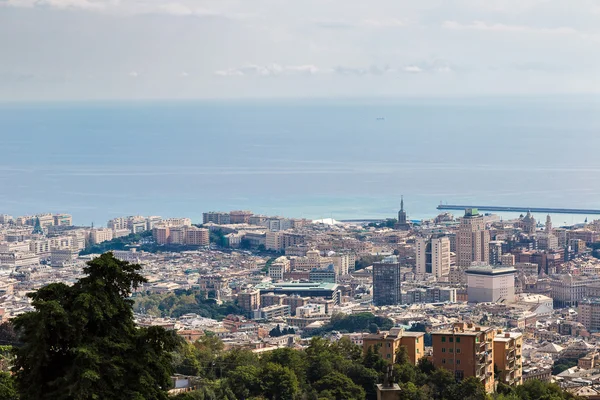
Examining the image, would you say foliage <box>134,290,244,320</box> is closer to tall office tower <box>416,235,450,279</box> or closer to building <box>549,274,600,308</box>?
tall office tower <box>416,235,450,279</box>

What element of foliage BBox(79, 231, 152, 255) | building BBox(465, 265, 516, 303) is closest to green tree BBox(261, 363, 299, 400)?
building BBox(465, 265, 516, 303)

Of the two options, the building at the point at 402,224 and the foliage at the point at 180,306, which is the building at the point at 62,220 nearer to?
the building at the point at 402,224

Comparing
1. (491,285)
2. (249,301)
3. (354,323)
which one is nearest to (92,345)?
(354,323)

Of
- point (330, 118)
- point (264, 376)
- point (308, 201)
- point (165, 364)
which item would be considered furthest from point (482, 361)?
point (330, 118)

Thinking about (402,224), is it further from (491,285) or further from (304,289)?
(304,289)

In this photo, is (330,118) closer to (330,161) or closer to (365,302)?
(330,161)

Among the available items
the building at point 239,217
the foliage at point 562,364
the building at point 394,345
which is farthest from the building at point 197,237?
the building at point 394,345
